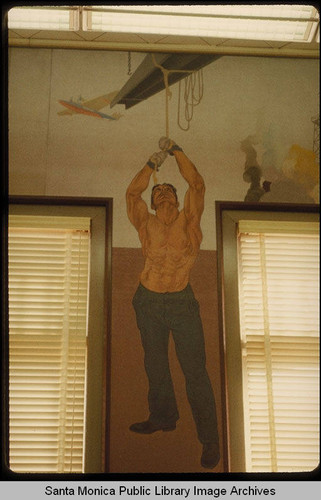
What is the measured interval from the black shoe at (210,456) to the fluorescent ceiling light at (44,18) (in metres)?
2.87

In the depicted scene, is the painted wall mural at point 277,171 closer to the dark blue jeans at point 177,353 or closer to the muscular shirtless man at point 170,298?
the muscular shirtless man at point 170,298

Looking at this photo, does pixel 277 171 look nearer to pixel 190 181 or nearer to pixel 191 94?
pixel 190 181

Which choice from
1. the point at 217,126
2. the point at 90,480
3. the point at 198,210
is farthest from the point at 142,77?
the point at 90,480

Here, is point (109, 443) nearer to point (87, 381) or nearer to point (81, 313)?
point (87, 381)

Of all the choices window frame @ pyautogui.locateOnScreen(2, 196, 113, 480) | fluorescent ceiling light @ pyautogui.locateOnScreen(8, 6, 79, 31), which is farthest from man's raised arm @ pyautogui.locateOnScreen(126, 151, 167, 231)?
fluorescent ceiling light @ pyautogui.locateOnScreen(8, 6, 79, 31)

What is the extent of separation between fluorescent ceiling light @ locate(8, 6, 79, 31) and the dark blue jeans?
1864 mm

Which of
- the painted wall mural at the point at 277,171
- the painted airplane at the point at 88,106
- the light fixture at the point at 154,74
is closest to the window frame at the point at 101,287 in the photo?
the painted airplane at the point at 88,106

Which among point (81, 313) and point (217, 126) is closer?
point (81, 313)

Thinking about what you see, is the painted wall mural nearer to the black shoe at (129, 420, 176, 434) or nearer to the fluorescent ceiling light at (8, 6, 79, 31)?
the fluorescent ceiling light at (8, 6, 79, 31)

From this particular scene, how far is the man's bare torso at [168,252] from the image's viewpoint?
3.84 m

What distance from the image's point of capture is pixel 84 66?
427 centimetres

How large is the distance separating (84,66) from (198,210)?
133cm

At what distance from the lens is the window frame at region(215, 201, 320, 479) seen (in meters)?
3.59

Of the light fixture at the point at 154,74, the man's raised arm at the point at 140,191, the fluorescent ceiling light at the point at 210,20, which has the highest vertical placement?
the fluorescent ceiling light at the point at 210,20
